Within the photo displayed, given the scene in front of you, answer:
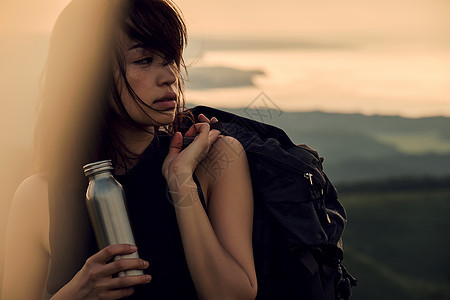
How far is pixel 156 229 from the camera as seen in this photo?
2.73m

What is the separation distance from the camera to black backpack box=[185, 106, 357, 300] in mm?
2623

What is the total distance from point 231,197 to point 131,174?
Answer: 53 centimetres

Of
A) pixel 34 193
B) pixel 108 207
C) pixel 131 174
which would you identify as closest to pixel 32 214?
pixel 34 193

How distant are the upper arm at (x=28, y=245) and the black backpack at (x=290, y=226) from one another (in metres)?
1.12

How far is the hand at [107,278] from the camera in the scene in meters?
2.25

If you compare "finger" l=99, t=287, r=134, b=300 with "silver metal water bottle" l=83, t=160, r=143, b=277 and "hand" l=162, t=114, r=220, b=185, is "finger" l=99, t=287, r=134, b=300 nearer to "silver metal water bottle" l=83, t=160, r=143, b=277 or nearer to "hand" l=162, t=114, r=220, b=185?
"silver metal water bottle" l=83, t=160, r=143, b=277

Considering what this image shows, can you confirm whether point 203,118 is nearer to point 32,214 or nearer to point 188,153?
point 188,153

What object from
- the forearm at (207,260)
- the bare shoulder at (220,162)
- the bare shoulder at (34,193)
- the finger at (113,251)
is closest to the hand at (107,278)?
the finger at (113,251)

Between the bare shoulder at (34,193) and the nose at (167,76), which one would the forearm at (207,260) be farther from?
the bare shoulder at (34,193)

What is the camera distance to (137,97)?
2.55 meters

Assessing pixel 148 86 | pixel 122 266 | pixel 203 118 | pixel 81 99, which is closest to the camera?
pixel 122 266

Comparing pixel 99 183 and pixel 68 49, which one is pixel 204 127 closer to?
pixel 99 183

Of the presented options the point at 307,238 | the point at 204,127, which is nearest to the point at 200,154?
the point at 204,127

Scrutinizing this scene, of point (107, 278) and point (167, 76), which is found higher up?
point (167, 76)
